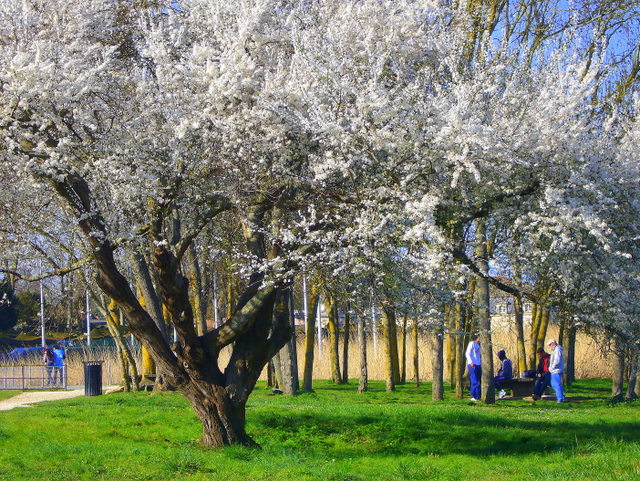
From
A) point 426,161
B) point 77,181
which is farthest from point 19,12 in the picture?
point 426,161

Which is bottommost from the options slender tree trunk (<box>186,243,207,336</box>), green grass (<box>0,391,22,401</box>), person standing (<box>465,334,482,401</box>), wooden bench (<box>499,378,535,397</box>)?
green grass (<box>0,391,22,401</box>)

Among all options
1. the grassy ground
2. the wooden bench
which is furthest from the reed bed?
the grassy ground

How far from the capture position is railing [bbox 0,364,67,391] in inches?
1101

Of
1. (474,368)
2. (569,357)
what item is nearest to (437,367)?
(474,368)

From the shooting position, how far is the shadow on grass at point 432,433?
11.9 metres

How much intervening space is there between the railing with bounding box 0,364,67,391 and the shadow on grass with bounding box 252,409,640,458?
16426 mm

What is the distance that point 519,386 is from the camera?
65.9 ft

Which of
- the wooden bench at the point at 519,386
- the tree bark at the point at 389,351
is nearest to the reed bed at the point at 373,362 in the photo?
the tree bark at the point at 389,351

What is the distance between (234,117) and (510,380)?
13.1 meters

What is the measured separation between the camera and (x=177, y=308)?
425 inches

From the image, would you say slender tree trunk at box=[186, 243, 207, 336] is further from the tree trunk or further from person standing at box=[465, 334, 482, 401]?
the tree trunk

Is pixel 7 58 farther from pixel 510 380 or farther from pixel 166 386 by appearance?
pixel 510 380

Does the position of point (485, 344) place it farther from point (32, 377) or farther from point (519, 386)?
point (32, 377)

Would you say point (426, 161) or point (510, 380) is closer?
point (426, 161)
